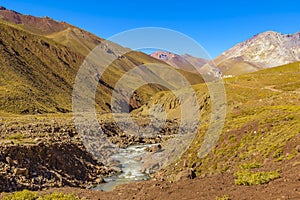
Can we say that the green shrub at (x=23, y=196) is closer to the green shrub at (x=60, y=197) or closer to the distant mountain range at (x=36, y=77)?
the green shrub at (x=60, y=197)

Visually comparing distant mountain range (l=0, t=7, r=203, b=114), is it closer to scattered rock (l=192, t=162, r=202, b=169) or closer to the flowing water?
the flowing water

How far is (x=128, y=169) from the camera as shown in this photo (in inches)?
1427

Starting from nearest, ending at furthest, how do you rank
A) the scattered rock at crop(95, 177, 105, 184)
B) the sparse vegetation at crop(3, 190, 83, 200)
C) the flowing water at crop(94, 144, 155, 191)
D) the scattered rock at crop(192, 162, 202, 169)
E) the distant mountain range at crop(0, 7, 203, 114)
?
the sparse vegetation at crop(3, 190, 83, 200) → the scattered rock at crop(192, 162, 202, 169) → the scattered rock at crop(95, 177, 105, 184) → the flowing water at crop(94, 144, 155, 191) → the distant mountain range at crop(0, 7, 203, 114)

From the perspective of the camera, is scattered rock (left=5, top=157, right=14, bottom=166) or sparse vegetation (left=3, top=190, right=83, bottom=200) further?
scattered rock (left=5, top=157, right=14, bottom=166)

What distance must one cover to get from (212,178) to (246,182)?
2.81 metres

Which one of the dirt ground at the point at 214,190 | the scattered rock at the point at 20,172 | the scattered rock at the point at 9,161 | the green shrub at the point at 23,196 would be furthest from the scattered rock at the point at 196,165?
the scattered rock at the point at 9,161

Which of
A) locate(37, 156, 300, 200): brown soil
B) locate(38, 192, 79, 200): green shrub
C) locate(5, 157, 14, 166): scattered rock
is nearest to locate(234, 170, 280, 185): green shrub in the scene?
locate(37, 156, 300, 200): brown soil

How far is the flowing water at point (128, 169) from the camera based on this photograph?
30.3 metres

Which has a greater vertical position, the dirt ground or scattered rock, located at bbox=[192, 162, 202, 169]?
the dirt ground

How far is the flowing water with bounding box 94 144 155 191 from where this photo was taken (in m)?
30.3

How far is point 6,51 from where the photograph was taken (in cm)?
11188

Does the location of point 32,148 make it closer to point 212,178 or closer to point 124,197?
point 124,197

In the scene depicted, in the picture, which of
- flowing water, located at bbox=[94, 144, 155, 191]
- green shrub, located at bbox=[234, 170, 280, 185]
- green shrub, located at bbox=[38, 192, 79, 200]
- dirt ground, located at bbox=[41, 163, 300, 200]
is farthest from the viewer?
flowing water, located at bbox=[94, 144, 155, 191]

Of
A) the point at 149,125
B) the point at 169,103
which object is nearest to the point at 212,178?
the point at 149,125
